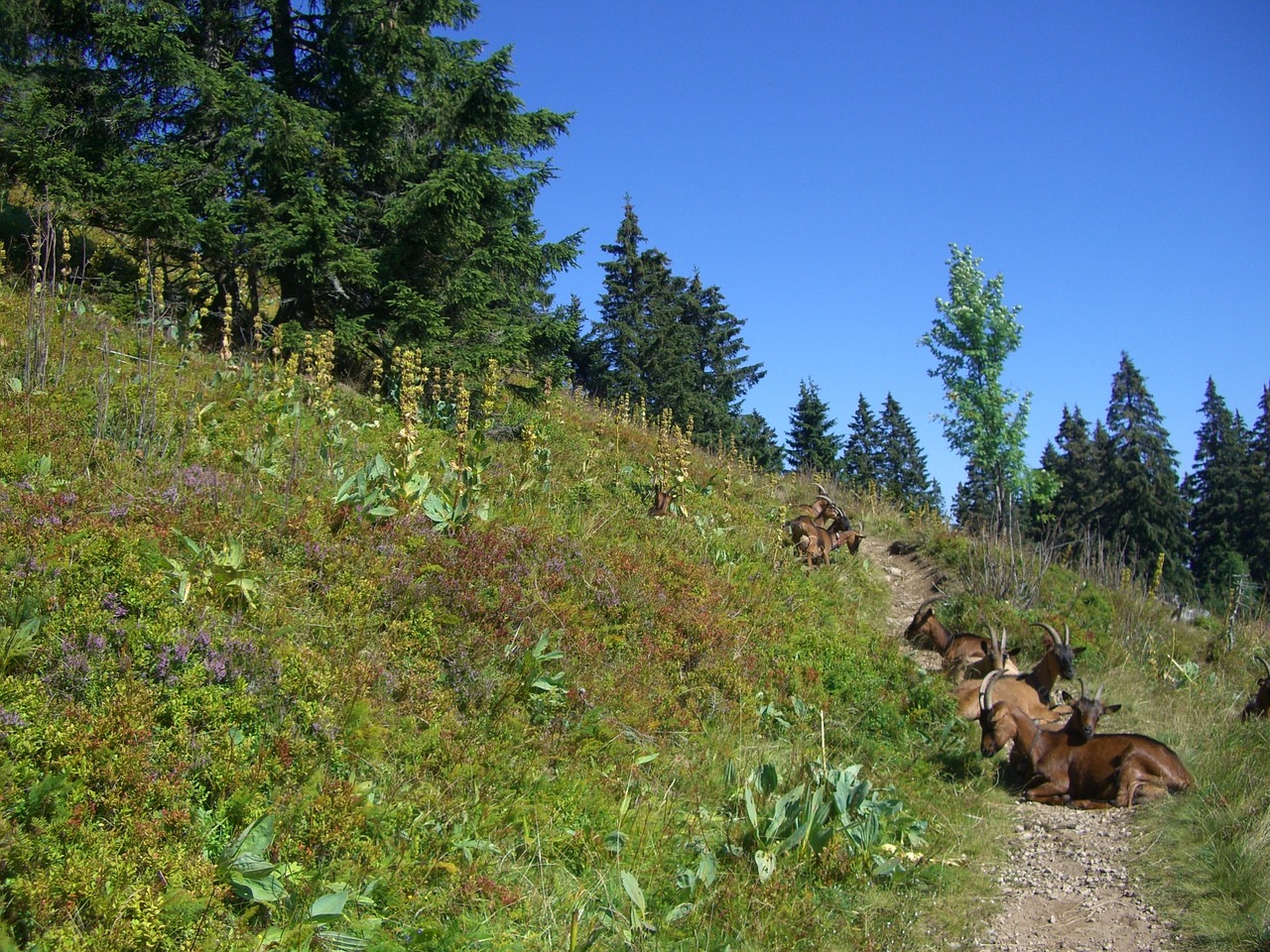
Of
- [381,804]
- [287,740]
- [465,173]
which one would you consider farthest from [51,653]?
[465,173]

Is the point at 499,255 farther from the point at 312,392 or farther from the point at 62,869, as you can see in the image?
the point at 62,869

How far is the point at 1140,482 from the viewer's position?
1677 inches

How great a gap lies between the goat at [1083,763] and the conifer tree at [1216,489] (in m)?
43.7

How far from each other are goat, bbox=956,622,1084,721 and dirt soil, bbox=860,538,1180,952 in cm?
150

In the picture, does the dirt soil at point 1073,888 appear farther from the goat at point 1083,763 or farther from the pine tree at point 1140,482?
the pine tree at point 1140,482

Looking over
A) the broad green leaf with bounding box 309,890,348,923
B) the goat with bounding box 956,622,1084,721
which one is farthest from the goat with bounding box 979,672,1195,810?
the broad green leaf with bounding box 309,890,348,923

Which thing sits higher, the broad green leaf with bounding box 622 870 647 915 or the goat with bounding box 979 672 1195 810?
the goat with bounding box 979 672 1195 810

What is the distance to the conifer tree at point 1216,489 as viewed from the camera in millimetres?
44969

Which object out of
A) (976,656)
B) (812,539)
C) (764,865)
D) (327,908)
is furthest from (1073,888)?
(812,539)

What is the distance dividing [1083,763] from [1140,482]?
42.1 meters

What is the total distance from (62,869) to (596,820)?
2.44 meters

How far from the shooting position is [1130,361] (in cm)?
4647

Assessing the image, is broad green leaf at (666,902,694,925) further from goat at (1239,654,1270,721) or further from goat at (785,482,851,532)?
goat at (785,482,851,532)

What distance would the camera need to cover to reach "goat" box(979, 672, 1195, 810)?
629 centimetres
